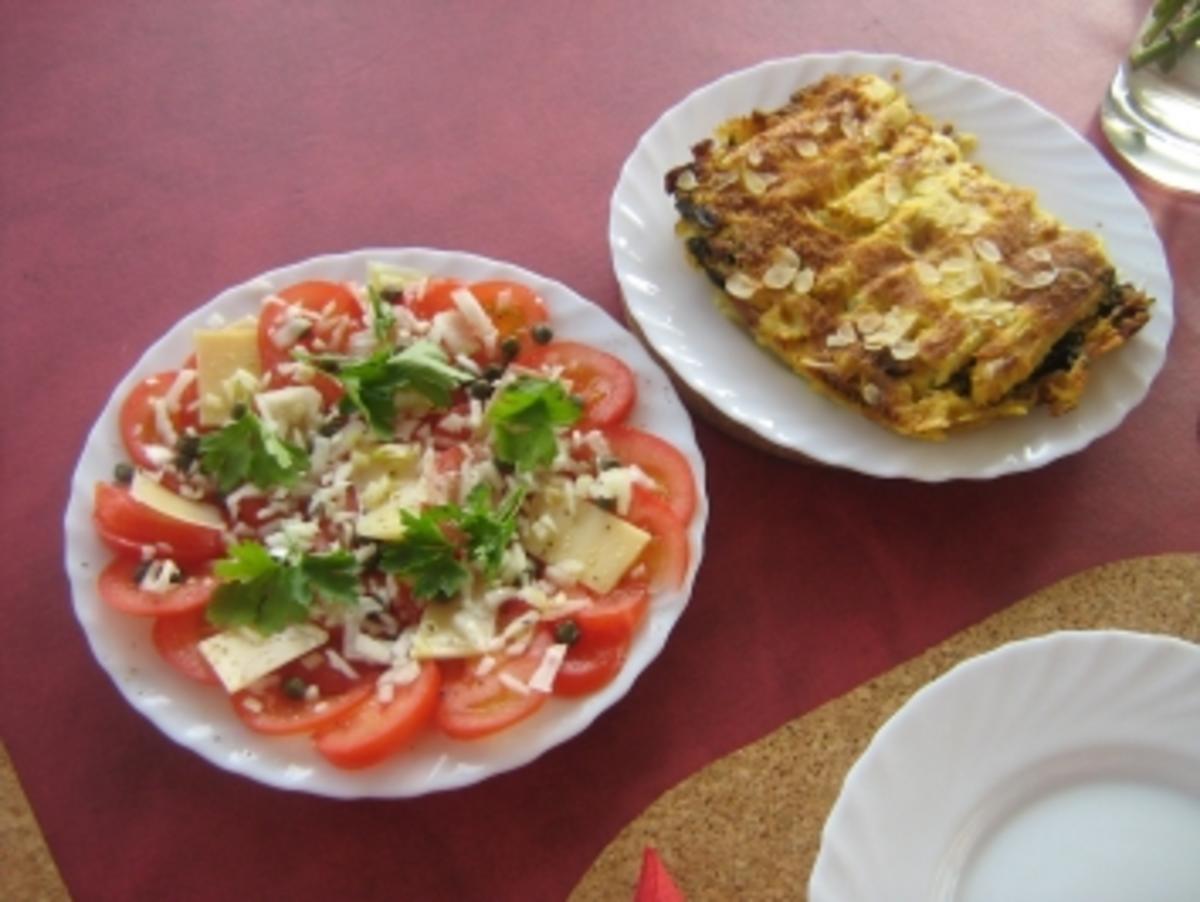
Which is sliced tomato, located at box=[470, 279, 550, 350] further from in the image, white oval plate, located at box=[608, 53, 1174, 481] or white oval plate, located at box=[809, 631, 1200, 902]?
white oval plate, located at box=[809, 631, 1200, 902]

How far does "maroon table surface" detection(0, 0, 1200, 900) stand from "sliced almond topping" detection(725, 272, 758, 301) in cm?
19

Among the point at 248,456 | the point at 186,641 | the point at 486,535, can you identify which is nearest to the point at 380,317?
the point at 248,456

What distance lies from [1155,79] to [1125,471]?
2.03ft

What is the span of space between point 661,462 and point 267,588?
464 millimetres

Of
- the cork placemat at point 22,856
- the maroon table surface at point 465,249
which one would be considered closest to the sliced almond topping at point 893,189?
the maroon table surface at point 465,249

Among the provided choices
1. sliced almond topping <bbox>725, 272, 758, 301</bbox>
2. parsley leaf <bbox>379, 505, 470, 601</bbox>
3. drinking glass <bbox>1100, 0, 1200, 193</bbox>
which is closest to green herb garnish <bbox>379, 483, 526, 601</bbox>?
parsley leaf <bbox>379, 505, 470, 601</bbox>

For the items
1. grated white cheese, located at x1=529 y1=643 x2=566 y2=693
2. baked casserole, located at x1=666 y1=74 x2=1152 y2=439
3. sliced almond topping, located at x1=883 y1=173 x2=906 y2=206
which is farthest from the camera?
sliced almond topping, located at x1=883 y1=173 x2=906 y2=206

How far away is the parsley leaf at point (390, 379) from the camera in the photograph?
132 centimetres

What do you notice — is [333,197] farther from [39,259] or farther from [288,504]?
[288,504]

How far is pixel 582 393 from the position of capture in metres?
1.40

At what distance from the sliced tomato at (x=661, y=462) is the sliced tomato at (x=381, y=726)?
0.34m

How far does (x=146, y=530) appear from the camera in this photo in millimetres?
1239

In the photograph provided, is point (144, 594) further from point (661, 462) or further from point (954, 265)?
point (954, 265)

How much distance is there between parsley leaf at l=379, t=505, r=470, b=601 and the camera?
47.1 inches
